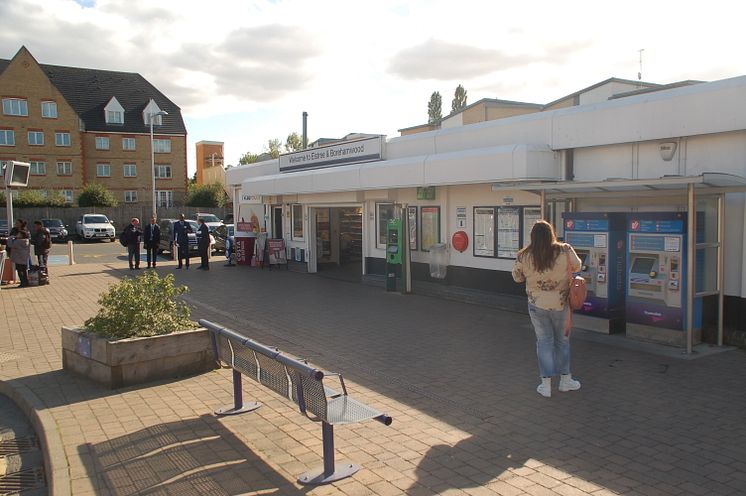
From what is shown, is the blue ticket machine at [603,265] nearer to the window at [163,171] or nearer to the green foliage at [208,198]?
the green foliage at [208,198]

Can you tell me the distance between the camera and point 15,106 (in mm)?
47625

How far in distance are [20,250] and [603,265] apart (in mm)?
13793

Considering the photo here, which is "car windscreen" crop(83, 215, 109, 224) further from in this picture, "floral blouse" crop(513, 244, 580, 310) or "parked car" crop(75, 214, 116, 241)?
"floral blouse" crop(513, 244, 580, 310)

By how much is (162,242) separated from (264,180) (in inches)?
391

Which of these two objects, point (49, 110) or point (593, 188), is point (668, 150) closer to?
point (593, 188)

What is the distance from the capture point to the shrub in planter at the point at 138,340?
6566mm

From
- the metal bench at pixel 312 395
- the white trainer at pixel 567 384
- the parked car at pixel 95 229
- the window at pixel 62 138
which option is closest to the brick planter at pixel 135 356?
the metal bench at pixel 312 395

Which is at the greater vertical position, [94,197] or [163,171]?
[163,171]

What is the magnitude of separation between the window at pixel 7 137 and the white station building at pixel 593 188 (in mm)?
41220

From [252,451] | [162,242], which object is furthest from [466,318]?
[162,242]

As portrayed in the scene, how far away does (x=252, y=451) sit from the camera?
4879mm

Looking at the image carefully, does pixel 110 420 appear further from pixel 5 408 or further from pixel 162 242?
pixel 162 242

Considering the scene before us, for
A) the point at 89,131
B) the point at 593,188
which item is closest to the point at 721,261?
→ the point at 593,188

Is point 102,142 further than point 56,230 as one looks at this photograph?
Yes
